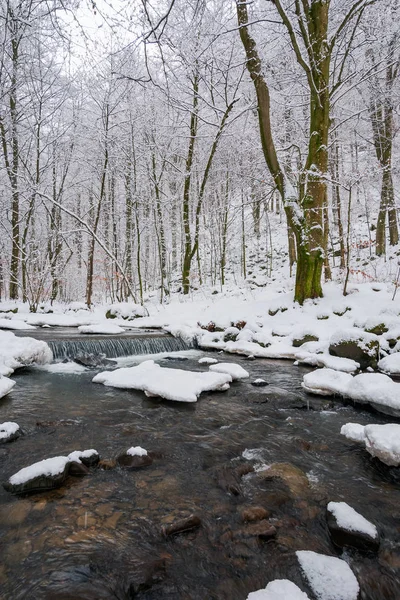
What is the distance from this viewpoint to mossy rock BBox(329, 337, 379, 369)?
5.99 metres

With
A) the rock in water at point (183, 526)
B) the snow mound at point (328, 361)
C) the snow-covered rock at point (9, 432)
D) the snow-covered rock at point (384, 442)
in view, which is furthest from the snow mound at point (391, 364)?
the snow-covered rock at point (9, 432)

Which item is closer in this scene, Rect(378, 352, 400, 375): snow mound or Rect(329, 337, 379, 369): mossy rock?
Rect(378, 352, 400, 375): snow mound

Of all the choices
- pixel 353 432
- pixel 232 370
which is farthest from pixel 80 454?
pixel 232 370

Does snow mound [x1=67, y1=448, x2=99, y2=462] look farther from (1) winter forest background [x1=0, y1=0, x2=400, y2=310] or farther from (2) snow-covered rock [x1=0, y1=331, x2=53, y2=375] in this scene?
(1) winter forest background [x1=0, y1=0, x2=400, y2=310]

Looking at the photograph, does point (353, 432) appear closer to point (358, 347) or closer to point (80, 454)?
point (80, 454)

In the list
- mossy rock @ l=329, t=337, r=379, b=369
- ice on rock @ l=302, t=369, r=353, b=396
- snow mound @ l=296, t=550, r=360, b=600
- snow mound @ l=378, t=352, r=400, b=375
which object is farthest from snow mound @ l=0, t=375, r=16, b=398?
snow mound @ l=378, t=352, r=400, b=375

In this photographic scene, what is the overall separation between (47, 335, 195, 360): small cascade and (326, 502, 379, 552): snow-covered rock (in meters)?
5.79

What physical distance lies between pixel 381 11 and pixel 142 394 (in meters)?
11.4

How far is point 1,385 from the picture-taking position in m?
4.28

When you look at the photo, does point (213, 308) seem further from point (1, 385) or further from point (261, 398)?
point (1, 385)

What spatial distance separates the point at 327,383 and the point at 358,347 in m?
1.81

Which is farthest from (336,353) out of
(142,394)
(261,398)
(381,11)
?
(381,11)

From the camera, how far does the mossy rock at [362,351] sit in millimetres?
5988

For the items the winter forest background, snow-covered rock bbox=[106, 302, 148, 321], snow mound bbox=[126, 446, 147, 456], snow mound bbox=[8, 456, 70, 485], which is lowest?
snow mound bbox=[126, 446, 147, 456]
